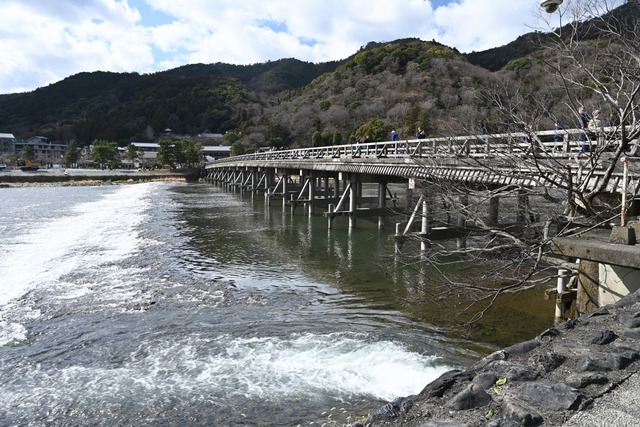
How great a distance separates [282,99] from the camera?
11188cm

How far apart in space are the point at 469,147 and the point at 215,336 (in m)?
6.99

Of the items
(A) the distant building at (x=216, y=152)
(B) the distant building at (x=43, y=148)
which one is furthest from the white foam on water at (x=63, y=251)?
(B) the distant building at (x=43, y=148)

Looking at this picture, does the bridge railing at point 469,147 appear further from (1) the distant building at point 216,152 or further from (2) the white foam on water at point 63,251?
(1) the distant building at point 216,152

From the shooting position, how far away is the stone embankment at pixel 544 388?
2652 millimetres

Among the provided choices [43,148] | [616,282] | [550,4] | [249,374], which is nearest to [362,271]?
[249,374]

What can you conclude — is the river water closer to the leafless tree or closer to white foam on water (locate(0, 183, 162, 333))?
white foam on water (locate(0, 183, 162, 333))

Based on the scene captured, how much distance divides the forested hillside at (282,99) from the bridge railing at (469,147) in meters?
0.62

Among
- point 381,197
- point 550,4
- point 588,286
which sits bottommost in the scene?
point 588,286

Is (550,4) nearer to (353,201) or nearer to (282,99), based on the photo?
(353,201)

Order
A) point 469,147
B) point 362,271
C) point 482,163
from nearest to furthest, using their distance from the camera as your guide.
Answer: point 482,163
point 469,147
point 362,271

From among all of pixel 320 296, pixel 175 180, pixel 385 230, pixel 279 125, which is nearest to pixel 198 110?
pixel 279 125

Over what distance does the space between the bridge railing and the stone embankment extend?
3.33 metres

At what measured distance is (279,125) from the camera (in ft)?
270

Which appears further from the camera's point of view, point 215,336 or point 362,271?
point 362,271
